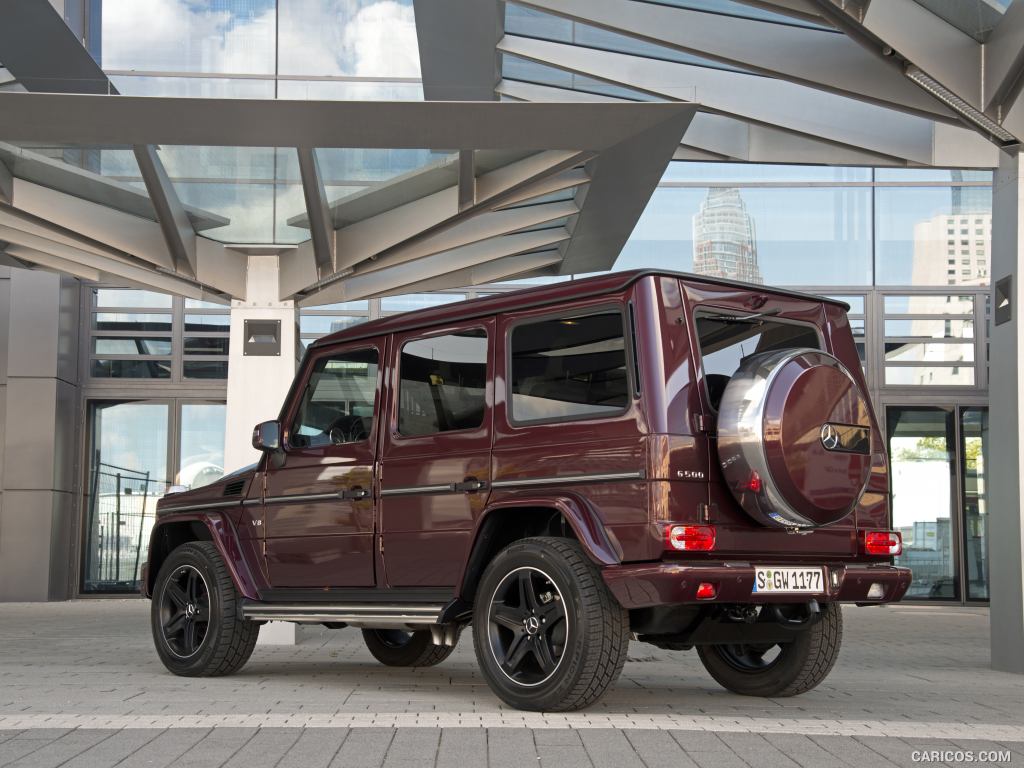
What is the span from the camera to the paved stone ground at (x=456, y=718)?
15.6 feet

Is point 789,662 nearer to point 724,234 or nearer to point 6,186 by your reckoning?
point 6,186

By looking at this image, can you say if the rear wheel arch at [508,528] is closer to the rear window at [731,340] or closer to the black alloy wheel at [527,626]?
the black alloy wheel at [527,626]

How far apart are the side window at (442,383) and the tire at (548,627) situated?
2.90 feet

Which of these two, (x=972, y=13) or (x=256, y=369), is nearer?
(x=972, y=13)

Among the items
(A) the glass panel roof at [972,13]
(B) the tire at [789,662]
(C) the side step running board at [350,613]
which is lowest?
(B) the tire at [789,662]

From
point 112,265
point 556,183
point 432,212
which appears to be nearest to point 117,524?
point 112,265

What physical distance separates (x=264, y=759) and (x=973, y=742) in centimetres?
280

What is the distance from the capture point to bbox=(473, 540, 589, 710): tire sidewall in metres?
5.60

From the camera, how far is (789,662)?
6.67 metres

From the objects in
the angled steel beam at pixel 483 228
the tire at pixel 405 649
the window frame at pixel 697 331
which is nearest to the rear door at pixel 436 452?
the window frame at pixel 697 331

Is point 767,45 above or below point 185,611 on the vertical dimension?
above

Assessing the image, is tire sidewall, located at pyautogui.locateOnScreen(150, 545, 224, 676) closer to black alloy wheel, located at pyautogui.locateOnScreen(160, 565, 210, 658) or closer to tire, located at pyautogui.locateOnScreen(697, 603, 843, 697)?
black alloy wheel, located at pyautogui.locateOnScreen(160, 565, 210, 658)

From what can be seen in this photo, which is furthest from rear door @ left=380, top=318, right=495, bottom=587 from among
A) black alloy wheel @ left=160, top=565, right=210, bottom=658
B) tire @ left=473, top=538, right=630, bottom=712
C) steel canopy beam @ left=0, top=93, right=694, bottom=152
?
steel canopy beam @ left=0, top=93, right=694, bottom=152

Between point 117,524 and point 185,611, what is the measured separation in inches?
428
